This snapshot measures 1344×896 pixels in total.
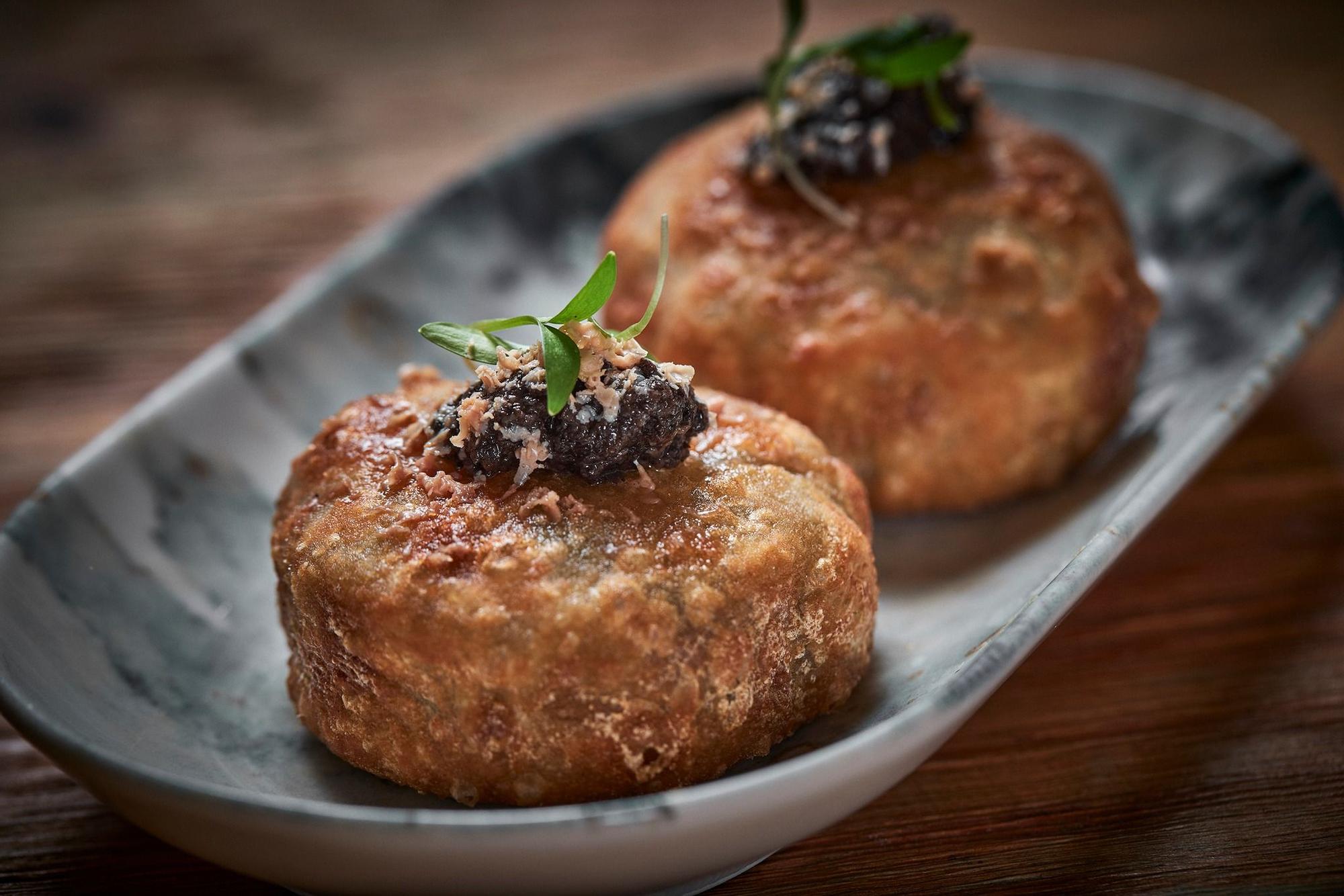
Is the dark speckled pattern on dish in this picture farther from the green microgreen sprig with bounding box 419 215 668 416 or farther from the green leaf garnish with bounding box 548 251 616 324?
the green leaf garnish with bounding box 548 251 616 324

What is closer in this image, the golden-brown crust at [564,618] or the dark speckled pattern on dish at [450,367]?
the golden-brown crust at [564,618]

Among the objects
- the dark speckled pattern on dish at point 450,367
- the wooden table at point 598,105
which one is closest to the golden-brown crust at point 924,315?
the dark speckled pattern on dish at point 450,367

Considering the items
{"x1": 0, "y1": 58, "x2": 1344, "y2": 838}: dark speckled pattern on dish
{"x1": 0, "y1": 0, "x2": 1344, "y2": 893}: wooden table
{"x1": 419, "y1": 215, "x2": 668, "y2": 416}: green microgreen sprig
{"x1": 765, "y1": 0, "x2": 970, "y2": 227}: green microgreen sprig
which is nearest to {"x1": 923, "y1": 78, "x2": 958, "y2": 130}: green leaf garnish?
{"x1": 765, "y1": 0, "x2": 970, "y2": 227}: green microgreen sprig

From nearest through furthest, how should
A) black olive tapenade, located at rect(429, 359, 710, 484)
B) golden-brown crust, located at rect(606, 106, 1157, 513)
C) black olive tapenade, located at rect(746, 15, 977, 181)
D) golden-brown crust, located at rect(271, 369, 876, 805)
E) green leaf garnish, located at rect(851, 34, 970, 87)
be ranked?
golden-brown crust, located at rect(271, 369, 876, 805) → black olive tapenade, located at rect(429, 359, 710, 484) → golden-brown crust, located at rect(606, 106, 1157, 513) → green leaf garnish, located at rect(851, 34, 970, 87) → black olive tapenade, located at rect(746, 15, 977, 181)

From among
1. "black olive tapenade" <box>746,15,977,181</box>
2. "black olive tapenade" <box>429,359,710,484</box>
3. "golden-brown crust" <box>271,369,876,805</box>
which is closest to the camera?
"golden-brown crust" <box>271,369,876,805</box>

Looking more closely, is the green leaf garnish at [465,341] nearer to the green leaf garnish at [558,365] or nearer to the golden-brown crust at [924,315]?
the green leaf garnish at [558,365]

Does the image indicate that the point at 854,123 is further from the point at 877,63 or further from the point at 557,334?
the point at 557,334

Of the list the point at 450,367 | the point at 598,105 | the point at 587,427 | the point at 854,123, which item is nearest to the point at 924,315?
the point at 854,123
